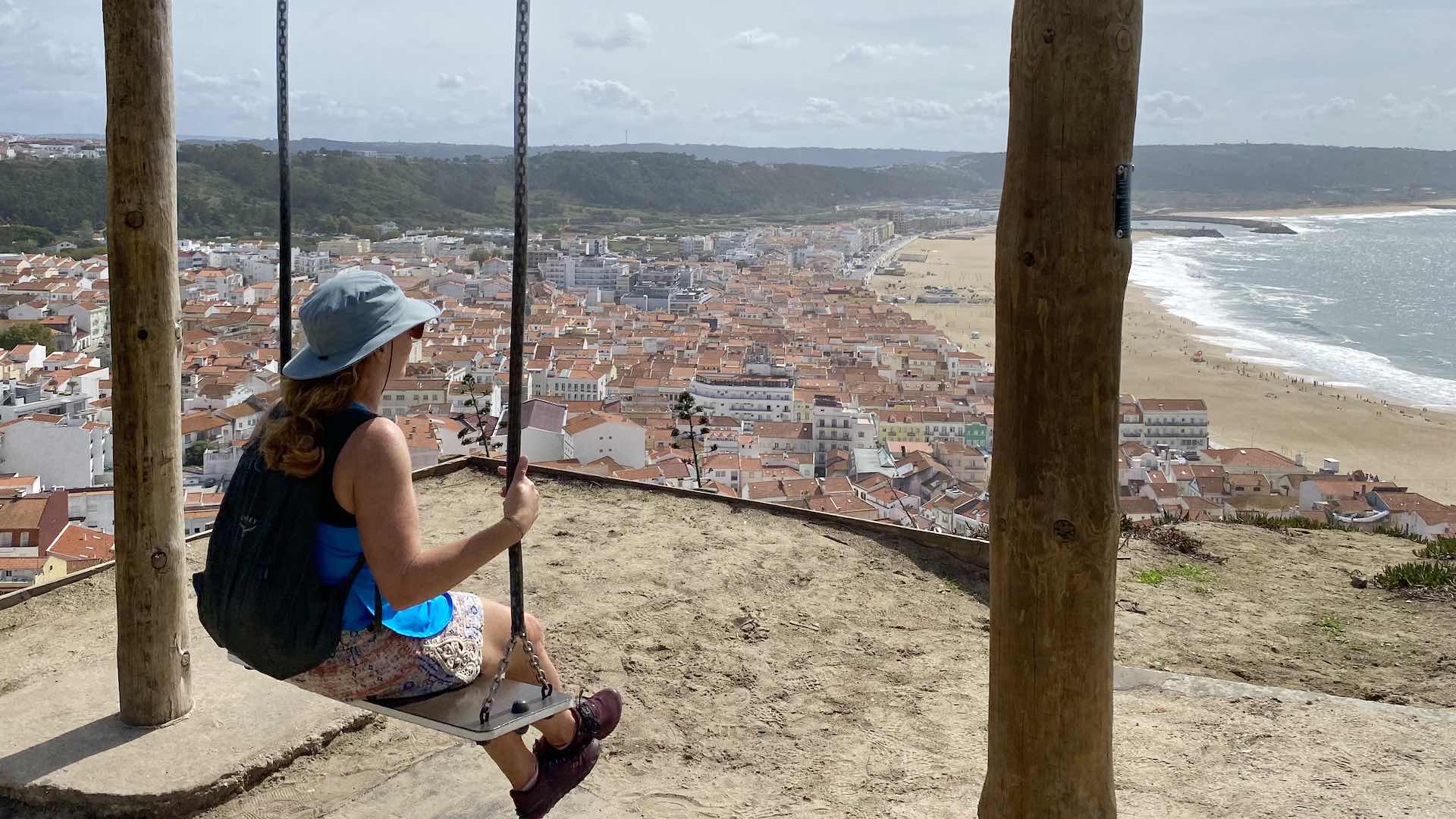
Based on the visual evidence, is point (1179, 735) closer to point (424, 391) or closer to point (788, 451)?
point (788, 451)

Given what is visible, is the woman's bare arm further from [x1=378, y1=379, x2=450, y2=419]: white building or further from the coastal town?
[x1=378, y1=379, x2=450, y2=419]: white building

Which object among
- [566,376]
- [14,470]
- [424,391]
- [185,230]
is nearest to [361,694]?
[14,470]

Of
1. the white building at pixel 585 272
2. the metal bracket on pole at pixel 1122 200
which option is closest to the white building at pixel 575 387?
the white building at pixel 585 272

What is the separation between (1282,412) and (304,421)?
25.1 metres

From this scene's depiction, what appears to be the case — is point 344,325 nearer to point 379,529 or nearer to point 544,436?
point 379,529

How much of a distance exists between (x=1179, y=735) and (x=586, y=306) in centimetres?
4490

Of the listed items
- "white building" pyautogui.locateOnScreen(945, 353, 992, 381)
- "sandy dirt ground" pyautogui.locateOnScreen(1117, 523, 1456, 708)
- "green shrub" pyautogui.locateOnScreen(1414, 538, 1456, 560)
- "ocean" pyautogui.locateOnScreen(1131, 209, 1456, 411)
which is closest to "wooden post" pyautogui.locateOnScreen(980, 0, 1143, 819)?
"sandy dirt ground" pyautogui.locateOnScreen(1117, 523, 1456, 708)

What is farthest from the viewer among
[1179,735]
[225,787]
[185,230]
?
[185,230]

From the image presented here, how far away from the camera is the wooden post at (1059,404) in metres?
2.04

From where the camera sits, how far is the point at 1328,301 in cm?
4034

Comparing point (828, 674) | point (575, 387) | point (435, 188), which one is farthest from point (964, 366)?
point (435, 188)

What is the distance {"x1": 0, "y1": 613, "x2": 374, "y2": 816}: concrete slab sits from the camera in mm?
3012

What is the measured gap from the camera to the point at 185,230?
5125 cm

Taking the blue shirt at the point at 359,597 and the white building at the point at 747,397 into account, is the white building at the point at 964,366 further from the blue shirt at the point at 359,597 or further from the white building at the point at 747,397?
the blue shirt at the point at 359,597
